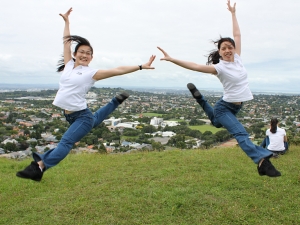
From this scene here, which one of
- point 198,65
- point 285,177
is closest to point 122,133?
point 285,177

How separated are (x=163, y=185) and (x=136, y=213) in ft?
3.84

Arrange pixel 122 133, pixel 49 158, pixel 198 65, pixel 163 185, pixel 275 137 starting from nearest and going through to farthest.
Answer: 1. pixel 49 158
2. pixel 198 65
3. pixel 163 185
4. pixel 275 137
5. pixel 122 133

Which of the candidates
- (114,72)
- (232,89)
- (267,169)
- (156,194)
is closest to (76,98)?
(114,72)

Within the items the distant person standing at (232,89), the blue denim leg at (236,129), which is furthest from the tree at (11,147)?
the blue denim leg at (236,129)

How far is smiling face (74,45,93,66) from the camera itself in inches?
165

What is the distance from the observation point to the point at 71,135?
153 inches

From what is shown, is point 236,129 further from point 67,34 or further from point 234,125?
point 67,34

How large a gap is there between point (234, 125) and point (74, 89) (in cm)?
253

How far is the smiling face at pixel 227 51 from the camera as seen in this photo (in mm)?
4211

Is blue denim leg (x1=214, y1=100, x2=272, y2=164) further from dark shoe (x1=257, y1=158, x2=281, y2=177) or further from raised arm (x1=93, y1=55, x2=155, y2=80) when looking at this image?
raised arm (x1=93, y1=55, x2=155, y2=80)

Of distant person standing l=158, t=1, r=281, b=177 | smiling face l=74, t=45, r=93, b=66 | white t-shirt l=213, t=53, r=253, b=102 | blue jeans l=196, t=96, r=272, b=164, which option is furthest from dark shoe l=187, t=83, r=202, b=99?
smiling face l=74, t=45, r=93, b=66

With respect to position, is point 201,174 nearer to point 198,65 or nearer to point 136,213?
point 136,213

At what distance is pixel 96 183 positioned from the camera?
19.6ft

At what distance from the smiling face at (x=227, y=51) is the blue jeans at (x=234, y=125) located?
700mm
